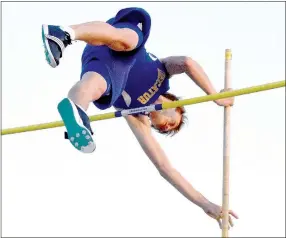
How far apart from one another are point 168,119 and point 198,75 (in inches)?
17.0

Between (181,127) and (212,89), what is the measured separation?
0.46 metres

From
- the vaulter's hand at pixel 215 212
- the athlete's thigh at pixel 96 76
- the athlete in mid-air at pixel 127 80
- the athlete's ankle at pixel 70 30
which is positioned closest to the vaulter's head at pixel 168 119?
the athlete in mid-air at pixel 127 80

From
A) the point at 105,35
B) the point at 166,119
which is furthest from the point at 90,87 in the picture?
the point at 166,119

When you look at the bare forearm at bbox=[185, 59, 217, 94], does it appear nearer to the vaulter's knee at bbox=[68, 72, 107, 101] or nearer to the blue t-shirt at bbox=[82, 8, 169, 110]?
the blue t-shirt at bbox=[82, 8, 169, 110]

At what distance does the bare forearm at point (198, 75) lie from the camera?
6109 millimetres

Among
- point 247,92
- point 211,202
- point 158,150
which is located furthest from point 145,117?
point 247,92

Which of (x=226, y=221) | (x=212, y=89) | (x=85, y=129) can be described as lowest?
(x=226, y=221)

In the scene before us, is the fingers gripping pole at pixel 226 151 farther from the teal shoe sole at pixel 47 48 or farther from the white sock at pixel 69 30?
the teal shoe sole at pixel 47 48

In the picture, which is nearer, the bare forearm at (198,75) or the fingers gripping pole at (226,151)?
the bare forearm at (198,75)

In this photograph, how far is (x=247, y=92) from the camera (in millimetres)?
5426

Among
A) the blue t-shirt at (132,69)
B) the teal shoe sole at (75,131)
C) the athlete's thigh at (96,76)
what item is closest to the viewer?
the teal shoe sole at (75,131)

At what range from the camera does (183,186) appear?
654 centimetres

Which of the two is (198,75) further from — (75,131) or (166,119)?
(75,131)

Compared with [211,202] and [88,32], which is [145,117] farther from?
[88,32]
